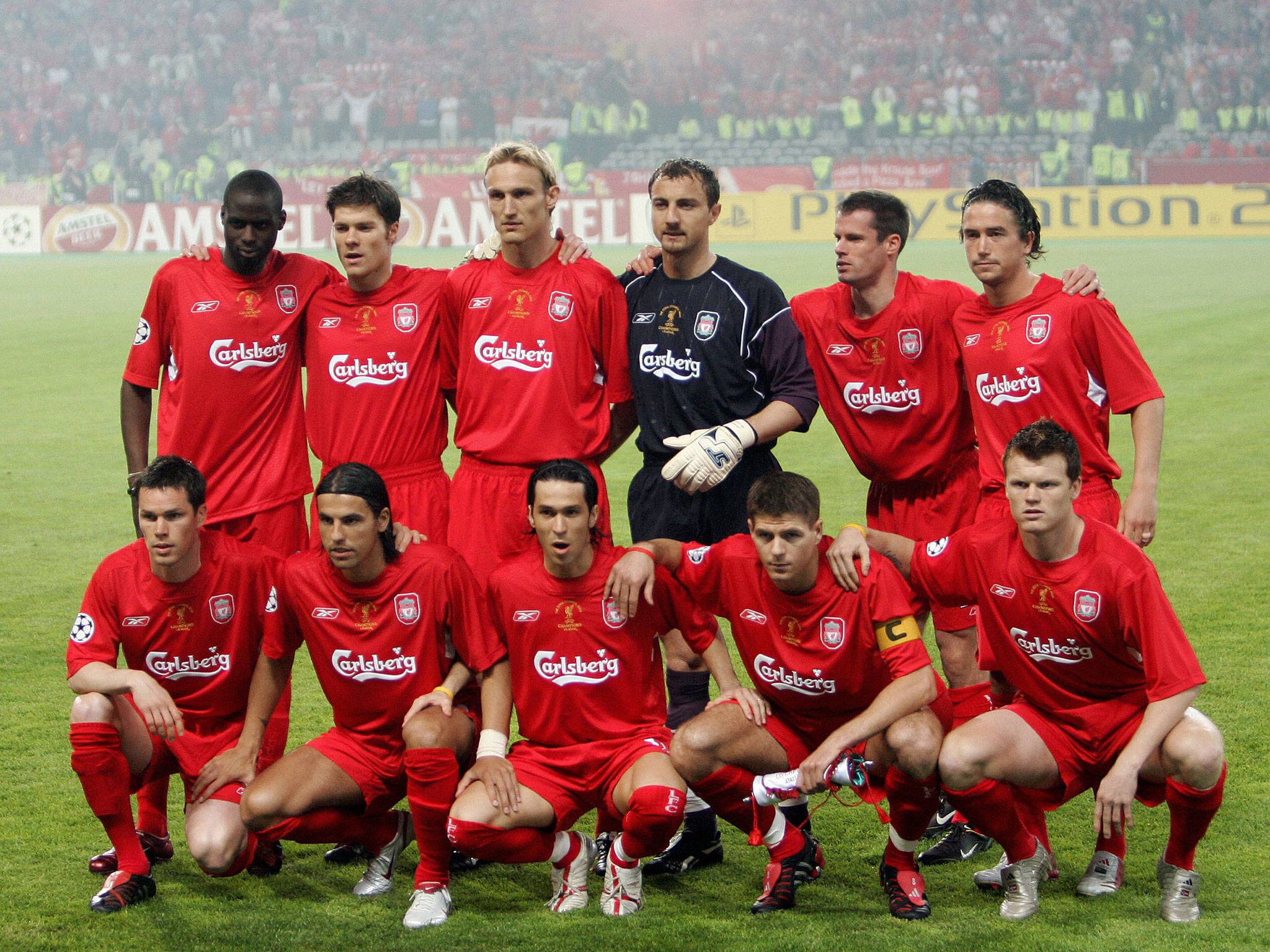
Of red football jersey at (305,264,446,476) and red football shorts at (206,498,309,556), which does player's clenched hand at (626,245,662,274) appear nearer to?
red football jersey at (305,264,446,476)

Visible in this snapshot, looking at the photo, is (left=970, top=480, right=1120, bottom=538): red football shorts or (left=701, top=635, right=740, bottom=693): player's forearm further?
(left=970, top=480, right=1120, bottom=538): red football shorts

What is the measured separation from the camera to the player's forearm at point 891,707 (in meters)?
3.66

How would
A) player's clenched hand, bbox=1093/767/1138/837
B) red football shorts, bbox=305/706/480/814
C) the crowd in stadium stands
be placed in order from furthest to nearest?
the crowd in stadium stands < red football shorts, bbox=305/706/480/814 < player's clenched hand, bbox=1093/767/1138/837

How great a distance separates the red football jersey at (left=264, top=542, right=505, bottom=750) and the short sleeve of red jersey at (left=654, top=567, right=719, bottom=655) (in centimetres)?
51

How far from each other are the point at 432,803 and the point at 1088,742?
1838mm

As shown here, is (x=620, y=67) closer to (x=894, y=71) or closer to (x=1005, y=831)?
(x=894, y=71)

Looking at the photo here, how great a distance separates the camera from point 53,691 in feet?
18.7

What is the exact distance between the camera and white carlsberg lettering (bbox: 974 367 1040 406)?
4.38 m

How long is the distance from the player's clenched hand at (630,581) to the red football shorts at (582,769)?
0.39 m

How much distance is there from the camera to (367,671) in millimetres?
4074

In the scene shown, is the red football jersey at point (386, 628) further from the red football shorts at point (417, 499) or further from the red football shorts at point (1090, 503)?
the red football shorts at point (1090, 503)

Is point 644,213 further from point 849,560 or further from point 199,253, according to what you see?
point 849,560

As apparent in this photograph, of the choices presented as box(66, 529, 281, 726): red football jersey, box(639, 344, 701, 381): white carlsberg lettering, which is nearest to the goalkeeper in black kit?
box(639, 344, 701, 381): white carlsberg lettering

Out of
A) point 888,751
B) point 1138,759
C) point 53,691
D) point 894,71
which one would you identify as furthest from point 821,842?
point 894,71
